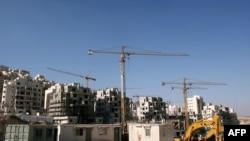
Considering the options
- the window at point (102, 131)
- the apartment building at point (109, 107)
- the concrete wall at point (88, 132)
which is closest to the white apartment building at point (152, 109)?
the apartment building at point (109, 107)

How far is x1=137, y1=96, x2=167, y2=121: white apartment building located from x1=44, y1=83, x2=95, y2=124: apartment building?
25968mm

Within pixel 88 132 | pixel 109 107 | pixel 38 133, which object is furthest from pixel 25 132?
pixel 109 107

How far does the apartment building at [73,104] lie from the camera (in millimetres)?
79938

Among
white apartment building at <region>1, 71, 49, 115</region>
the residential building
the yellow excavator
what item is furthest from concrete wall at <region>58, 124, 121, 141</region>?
white apartment building at <region>1, 71, 49, 115</region>

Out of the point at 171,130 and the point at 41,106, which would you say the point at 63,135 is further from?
the point at 41,106

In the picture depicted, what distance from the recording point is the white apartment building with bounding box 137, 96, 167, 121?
103 metres

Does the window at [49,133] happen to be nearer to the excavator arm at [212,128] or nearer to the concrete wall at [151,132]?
the concrete wall at [151,132]

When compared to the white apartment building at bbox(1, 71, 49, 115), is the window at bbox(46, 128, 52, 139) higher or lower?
lower

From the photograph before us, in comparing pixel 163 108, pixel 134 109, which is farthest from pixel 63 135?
pixel 134 109

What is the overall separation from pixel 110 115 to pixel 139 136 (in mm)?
54290

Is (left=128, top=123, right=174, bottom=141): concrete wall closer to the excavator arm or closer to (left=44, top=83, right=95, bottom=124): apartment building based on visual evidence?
the excavator arm

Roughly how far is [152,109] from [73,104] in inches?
1436

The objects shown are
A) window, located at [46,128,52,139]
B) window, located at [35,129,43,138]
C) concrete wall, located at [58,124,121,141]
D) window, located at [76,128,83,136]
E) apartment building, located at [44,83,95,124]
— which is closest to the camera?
window, located at [35,129,43,138]

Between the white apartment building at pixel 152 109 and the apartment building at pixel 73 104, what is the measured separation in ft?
85.2
